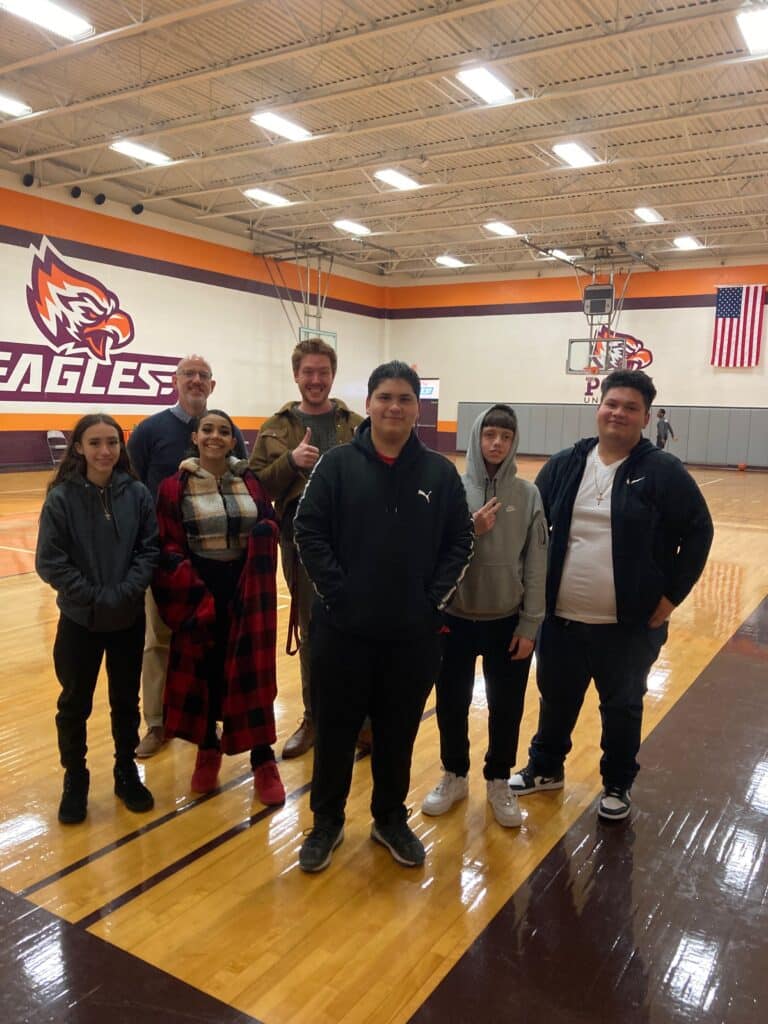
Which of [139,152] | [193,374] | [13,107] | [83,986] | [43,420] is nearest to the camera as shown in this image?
[83,986]

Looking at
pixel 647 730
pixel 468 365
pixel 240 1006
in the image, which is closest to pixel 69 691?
pixel 240 1006

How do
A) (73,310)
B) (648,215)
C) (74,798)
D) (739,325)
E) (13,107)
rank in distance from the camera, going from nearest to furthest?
(74,798) → (13,107) → (73,310) → (648,215) → (739,325)

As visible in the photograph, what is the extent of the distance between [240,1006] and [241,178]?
14.9 meters

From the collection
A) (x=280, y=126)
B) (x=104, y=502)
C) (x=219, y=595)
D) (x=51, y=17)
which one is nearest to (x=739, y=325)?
(x=280, y=126)

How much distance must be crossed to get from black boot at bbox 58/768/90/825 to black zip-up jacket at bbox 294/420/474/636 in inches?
44.1

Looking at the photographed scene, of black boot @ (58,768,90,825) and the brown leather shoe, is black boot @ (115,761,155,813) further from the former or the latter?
the brown leather shoe

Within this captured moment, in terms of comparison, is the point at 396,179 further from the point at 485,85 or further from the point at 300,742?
the point at 300,742

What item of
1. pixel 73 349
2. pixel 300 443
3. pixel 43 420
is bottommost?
pixel 43 420

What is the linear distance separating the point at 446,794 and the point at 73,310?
46.5 feet

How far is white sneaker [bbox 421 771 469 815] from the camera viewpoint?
274cm

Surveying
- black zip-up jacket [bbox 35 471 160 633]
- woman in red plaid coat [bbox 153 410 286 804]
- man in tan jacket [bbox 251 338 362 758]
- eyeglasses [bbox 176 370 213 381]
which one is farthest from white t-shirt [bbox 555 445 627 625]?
eyeglasses [bbox 176 370 213 381]

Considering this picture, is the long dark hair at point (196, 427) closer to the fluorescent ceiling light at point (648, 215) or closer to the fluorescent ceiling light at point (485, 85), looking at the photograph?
the fluorescent ceiling light at point (485, 85)

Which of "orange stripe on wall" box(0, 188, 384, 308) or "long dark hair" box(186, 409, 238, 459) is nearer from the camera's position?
"long dark hair" box(186, 409, 238, 459)

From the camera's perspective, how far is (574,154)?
12141 millimetres
